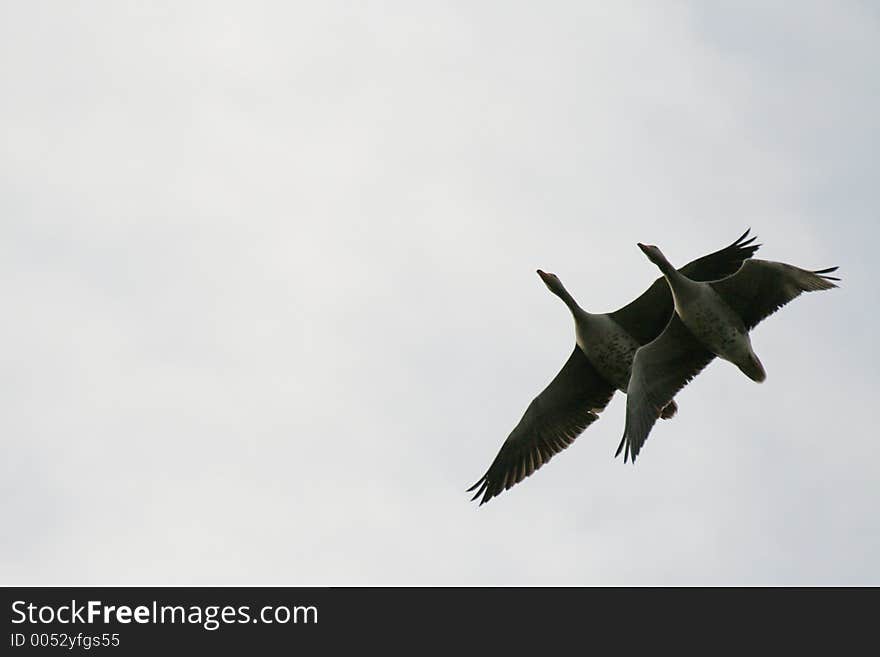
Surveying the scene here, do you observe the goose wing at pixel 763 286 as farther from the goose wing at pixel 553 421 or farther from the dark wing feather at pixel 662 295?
the goose wing at pixel 553 421

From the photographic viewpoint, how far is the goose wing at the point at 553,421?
101ft

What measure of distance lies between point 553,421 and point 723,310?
15.0 ft

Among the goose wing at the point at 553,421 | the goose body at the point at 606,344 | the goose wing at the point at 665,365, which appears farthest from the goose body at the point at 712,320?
the goose wing at the point at 553,421

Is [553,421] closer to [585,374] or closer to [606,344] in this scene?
[585,374]

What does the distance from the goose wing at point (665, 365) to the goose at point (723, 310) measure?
0.02m

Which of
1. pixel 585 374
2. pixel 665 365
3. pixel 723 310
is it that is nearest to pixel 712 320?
pixel 723 310

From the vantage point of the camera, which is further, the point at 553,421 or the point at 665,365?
the point at 553,421

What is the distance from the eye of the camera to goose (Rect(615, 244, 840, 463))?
28.0 metres

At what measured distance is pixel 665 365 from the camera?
2930cm

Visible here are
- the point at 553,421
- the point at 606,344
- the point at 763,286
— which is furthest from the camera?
the point at 553,421
